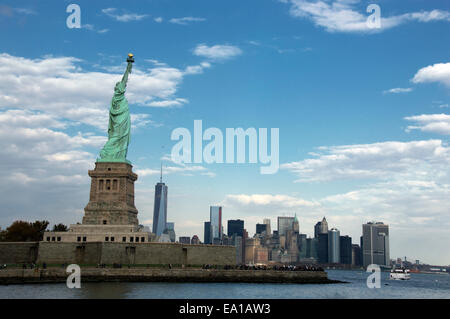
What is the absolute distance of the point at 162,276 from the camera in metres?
72.6

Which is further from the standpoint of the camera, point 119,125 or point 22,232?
point 22,232

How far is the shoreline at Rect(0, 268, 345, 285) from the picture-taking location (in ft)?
217

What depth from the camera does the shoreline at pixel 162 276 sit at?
66.2m

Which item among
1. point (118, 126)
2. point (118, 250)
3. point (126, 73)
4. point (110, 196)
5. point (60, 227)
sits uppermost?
point (126, 73)

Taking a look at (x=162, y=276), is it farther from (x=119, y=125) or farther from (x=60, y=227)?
(x=60, y=227)

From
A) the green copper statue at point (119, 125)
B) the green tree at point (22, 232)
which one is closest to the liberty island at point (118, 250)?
the green copper statue at point (119, 125)

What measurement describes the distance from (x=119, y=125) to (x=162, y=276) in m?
28.8

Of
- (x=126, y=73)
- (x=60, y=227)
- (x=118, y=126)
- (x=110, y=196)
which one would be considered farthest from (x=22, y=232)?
(x=126, y=73)

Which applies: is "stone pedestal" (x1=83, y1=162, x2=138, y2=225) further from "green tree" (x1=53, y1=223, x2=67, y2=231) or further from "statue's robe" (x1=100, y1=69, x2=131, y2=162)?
"green tree" (x1=53, y1=223, x2=67, y2=231)

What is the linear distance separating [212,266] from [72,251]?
21015mm

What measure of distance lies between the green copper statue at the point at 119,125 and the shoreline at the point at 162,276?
22.3 m
